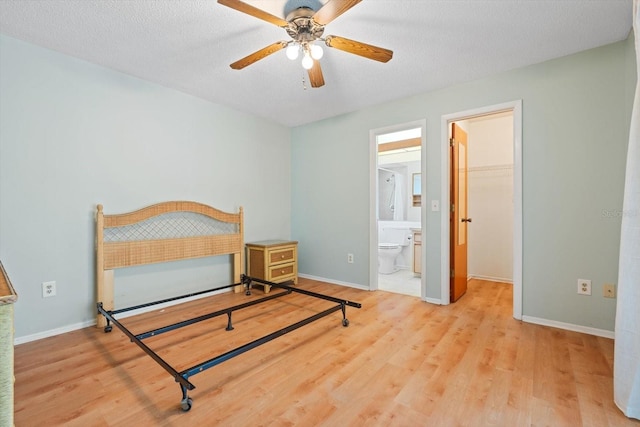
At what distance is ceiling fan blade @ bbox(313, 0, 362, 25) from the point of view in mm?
1495

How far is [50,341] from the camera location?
7.34 ft

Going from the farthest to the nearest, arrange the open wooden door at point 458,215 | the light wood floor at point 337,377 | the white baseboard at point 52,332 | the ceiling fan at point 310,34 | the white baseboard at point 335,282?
the white baseboard at point 335,282
the open wooden door at point 458,215
the white baseboard at point 52,332
the ceiling fan at point 310,34
the light wood floor at point 337,377

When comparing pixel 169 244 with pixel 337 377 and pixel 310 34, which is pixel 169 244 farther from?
pixel 310 34

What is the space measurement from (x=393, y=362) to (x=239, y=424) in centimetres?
102

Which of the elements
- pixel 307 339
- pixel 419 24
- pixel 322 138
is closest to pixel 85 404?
pixel 307 339

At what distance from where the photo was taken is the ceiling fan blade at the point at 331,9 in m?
1.50

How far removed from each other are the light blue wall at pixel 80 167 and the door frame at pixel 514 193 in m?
2.53

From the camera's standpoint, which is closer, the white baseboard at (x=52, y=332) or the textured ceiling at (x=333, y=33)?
the textured ceiling at (x=333, y=33)

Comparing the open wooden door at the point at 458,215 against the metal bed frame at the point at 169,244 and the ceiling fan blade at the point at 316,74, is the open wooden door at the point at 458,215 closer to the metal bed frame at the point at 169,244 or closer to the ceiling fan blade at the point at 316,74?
the metal bed frame at the point at 169,244

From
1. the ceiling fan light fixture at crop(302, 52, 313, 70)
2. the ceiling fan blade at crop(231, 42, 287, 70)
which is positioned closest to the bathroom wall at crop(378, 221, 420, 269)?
the ceiling fan light fixture at crop(302, 52, 313, 70)

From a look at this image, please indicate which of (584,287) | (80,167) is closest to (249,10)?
(80,167)

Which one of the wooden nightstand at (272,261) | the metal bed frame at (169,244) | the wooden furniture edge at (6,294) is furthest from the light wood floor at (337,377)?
the wooden nightstand at (272,261)

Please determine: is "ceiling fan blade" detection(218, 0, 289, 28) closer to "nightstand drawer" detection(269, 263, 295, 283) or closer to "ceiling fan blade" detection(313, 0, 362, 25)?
"ceiling fan blade" detection(313, 0, 362, 25)

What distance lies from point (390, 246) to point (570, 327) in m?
2.41
